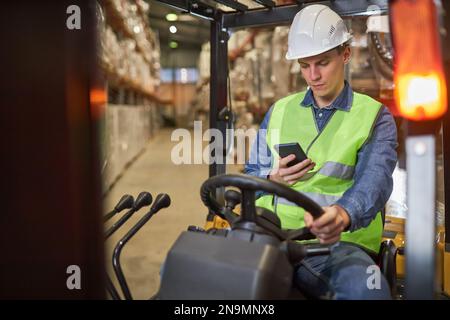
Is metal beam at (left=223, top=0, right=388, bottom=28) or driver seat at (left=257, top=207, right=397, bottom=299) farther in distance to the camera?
metal beam at (left=223, top=0, right=388, bottom=28)

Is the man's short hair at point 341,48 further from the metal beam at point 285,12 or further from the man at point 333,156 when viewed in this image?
the metal beam at point 285,12

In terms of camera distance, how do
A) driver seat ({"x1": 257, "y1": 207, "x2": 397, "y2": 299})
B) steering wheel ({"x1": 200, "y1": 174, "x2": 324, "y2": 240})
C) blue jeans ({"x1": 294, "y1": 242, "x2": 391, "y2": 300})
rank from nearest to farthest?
steering wheel ({"x1": 200, "y1": 174, "x2": 324, "y2": 240}), blue jeans ({"x1": 294, "y1": 242, "x2": 391, "y2": 300}), driver seat ({"x1": 257, "y1": 207, "x2": 397, "y2": 299})

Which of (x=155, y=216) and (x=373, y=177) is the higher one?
(x=373, y=177)

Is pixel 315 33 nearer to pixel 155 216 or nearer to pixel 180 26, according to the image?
pixel 180 26

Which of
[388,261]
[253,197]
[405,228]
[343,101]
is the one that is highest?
[343,101]

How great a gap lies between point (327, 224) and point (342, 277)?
0.22 m

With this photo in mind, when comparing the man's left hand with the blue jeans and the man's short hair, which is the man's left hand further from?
the man's short hair

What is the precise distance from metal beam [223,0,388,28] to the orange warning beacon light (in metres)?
1.21

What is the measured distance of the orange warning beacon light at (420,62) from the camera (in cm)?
103

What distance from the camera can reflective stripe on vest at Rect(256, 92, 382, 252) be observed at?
73.1 inches

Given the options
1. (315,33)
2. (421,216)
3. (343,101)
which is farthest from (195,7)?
(421,216)

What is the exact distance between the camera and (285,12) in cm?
247

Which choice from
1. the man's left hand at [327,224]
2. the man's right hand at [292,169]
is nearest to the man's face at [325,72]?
the man's right hand at [292,169]

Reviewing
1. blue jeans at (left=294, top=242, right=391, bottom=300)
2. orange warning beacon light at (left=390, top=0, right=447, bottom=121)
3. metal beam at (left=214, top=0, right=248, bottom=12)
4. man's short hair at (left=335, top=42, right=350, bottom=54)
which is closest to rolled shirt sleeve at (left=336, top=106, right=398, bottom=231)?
blue jeans at (left=294, top=242, right=391, bottom=300)
